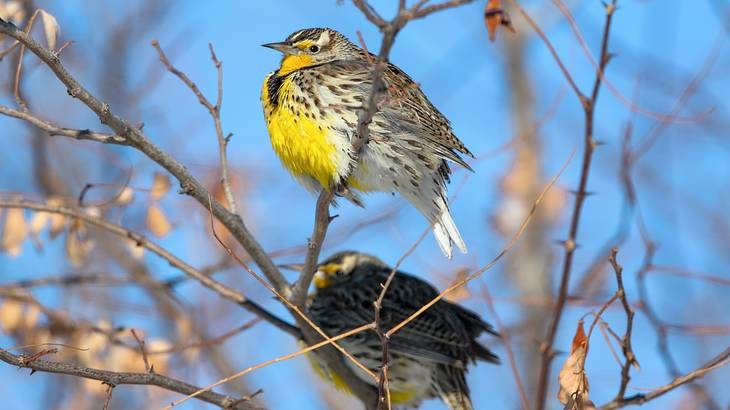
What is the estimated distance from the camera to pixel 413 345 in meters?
5.51

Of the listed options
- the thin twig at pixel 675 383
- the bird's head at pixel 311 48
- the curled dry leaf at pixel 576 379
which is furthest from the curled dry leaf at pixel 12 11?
the thin twig at pixel 675 383

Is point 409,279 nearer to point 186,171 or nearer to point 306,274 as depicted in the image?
point 306,274

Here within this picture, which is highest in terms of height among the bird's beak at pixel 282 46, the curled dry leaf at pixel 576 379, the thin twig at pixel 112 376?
the bird's beak at pixel 282 46

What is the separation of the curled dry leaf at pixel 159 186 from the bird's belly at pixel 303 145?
2.05 feet

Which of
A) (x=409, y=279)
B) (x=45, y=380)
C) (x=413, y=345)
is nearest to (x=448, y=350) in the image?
(x=413, y=345)

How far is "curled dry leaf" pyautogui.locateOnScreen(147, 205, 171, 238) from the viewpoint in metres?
4.89

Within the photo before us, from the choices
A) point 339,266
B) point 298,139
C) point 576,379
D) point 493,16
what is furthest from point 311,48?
point 576,379

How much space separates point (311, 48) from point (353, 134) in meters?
1.26

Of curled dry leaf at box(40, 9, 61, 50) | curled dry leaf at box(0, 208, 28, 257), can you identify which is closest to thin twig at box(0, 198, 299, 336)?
curled dry leaf at box(0, 208, 28, 257)

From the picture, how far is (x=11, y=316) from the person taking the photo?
5.02 metres

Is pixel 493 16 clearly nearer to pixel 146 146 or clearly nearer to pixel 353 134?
pixel 353 134

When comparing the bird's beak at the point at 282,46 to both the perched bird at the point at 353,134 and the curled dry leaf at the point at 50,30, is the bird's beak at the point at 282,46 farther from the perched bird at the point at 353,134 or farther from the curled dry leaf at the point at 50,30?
the curled dry leaf at the point at 50,30

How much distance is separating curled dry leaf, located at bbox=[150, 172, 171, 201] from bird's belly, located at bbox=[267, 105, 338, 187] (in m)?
0.62

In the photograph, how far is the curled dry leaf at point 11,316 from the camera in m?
5.00
